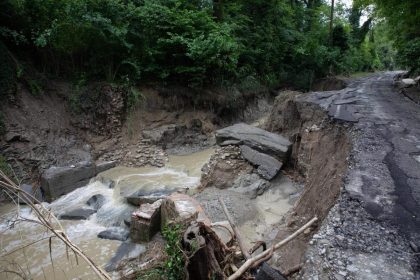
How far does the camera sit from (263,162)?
7.74 metres

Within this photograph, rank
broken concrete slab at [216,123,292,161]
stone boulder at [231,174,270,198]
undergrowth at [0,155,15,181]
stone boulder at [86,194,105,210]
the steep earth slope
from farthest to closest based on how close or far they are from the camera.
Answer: broken concrete slab at [216,123,292,161] → undergrowth at [0,155,15,181] → stone boulder at [86,194,105,210] → stone boulder at [231,174,270,198] → the steep earth slope

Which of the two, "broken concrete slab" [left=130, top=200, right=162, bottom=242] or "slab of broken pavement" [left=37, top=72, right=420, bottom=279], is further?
"broken concrete slab" [left=130, top=200, right=162, bottom=242]

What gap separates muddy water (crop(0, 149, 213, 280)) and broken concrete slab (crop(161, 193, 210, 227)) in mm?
1470

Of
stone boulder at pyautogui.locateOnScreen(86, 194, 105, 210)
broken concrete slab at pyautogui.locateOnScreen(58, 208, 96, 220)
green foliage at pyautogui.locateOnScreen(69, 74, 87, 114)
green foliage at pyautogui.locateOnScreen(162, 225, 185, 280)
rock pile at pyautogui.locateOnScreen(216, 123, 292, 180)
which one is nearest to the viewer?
green foliage at pyautogui.locateOnScreen(162, 225, 185, 280)

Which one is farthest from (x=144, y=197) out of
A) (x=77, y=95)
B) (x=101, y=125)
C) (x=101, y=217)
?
(x=77, y=95)

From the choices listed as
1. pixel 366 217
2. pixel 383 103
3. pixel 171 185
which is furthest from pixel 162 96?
pixel 366 217

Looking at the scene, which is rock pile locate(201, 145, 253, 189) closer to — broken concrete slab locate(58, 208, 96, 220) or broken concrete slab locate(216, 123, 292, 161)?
broken concrete slab locate(216, 123, 292, 161)

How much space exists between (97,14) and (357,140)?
29.1 feet

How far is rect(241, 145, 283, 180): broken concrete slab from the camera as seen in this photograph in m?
7.56

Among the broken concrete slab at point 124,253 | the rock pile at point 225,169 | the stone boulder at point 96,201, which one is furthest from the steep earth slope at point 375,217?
→ the stone boulder at point 96,201

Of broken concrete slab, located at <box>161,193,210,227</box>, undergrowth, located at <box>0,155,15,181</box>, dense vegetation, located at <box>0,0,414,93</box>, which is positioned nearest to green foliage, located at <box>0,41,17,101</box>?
dense vegetation, located at <box>0,0,414,93</box>

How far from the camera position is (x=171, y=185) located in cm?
812

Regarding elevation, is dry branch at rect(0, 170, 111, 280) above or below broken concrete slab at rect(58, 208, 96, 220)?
above

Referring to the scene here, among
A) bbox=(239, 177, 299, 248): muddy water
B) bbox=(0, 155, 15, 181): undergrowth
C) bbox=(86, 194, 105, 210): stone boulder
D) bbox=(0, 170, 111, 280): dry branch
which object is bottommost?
bbox=(86, 194, 105, 210): stone boulder
